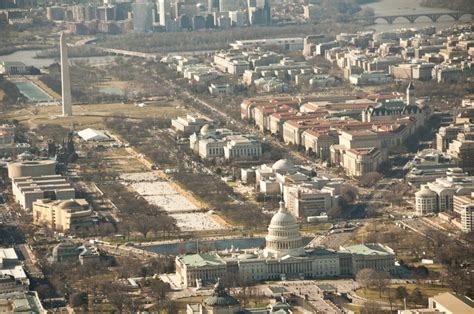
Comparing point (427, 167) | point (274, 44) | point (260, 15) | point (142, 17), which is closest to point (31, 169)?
point (427, 167)

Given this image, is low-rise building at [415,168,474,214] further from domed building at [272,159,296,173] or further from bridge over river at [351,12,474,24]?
bridge over river at [351,12,474,24]

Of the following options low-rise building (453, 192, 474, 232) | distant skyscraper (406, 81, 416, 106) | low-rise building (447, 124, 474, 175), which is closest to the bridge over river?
distant skyscraper (406, 81, 416, 106)

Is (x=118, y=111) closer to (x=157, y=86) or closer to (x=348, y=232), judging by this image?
(x=157, y=86)

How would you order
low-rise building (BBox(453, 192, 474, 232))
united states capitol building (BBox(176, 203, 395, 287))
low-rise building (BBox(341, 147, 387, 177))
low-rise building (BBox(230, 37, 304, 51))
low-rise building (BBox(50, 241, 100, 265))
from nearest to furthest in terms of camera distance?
united states capitol building (BBox(176, 203, 395, 287)) → low-rise building (BBox(50, 241, 100, 265)) → low-rise building (BBox(453, 192, 474, 232)) → low-rise building (BBox(341, 147, 387, 177)) → low-rise building (BBox(230, 37, 304, 51))

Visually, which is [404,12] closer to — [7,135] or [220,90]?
[220,90]

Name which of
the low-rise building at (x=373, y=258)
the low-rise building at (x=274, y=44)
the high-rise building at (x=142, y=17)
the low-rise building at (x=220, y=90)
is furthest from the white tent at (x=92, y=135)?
the high-rise building at (x=142, y=17)

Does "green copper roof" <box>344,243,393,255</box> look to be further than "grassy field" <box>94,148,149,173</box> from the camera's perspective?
No
